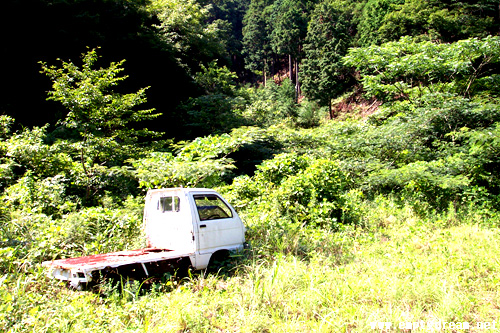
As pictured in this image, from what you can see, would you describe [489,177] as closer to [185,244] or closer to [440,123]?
[440,123]

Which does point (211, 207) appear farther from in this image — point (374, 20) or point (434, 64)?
point (374, 20)

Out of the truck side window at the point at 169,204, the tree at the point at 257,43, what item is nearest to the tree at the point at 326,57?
the tree at the point at 257,43

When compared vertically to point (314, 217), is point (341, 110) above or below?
above

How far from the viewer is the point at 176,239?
4.81m

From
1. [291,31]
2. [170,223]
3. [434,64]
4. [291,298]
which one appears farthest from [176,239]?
[291,31]

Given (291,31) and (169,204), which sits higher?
(291,31)

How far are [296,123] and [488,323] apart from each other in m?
26.8

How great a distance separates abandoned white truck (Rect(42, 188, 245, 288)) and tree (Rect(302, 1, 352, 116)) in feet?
94.2

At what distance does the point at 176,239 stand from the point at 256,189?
12.7ft

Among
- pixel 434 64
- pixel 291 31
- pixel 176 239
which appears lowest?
pixel 176 239

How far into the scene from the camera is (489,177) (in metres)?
8.27

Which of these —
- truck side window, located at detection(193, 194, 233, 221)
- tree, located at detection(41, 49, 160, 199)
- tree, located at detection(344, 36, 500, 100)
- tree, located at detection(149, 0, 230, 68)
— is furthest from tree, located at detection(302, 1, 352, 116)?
truck side window, located at detection(193, 194, 233, 221)

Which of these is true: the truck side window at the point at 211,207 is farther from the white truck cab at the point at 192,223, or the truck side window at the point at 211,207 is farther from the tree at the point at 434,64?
the tree at the point at 434,64

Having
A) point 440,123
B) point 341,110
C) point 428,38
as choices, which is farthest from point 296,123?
point 440,123
